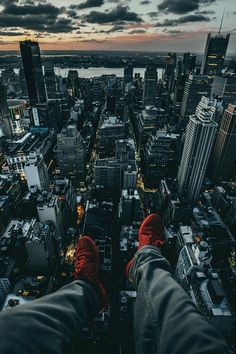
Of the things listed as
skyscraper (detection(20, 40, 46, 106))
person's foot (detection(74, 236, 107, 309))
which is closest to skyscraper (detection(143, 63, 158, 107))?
skyscraper (detection(20, 40, 46, 106))

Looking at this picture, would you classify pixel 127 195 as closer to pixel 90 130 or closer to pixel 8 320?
pixel 8 320

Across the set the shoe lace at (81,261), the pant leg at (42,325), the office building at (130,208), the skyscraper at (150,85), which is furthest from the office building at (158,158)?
the pant leg at (42,325)

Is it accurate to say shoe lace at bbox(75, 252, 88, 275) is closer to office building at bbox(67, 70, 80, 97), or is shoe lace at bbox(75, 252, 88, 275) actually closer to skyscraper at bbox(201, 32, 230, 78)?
office building at bbox(67, 70, 80, 97)

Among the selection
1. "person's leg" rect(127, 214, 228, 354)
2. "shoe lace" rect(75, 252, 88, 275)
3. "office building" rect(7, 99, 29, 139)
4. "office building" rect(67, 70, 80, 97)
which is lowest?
"office building" rect(7, 99, 29, 139)

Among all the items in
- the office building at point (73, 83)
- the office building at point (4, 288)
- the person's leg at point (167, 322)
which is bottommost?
the office building at point (4, 288)

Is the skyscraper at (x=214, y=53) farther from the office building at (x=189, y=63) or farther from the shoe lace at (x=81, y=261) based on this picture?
the shoe lace at (x=81, y=261)

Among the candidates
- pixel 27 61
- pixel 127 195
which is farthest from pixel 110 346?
pixel 27 61

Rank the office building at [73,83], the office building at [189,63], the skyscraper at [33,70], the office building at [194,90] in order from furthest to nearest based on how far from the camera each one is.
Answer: the office building at [189,63]
the office building at [73,83]
the skyscraper at [33,70]
the office building at [194,90]
